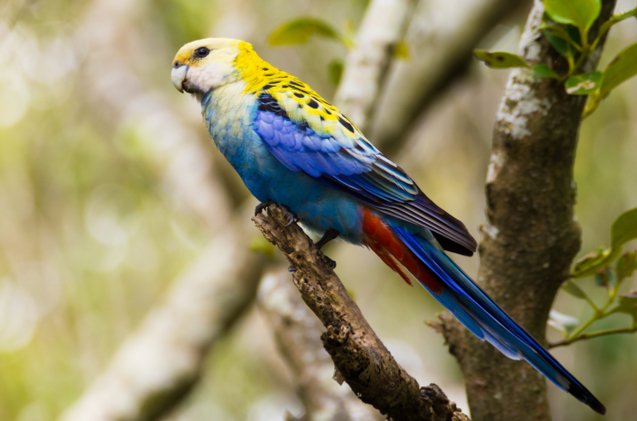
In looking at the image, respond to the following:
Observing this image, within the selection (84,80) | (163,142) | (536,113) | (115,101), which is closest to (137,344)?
(163,142)

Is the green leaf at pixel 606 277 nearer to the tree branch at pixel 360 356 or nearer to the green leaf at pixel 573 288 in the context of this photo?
the green leaf at pixel 573 288

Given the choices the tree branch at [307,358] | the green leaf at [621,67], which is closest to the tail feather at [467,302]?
the tree branch at [307,358]

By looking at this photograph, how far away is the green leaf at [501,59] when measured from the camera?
10.6 feet

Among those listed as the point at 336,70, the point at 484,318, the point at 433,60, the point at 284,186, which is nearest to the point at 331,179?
the point at 284,186

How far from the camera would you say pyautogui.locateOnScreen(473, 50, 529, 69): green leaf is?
10.6 ft

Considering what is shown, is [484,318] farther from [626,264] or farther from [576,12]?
[576,12]

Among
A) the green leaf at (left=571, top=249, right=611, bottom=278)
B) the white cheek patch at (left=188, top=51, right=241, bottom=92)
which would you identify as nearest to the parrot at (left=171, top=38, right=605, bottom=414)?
the white cheek patch at (left=188, top=51, right=241, bottom=92)

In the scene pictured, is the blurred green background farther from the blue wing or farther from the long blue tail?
the long blue tail

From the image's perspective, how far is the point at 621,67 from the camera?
3.29 meters

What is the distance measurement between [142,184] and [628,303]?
7158 millimetres

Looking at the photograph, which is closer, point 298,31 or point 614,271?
point 614,271

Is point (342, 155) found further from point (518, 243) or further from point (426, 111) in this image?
point (426, 111)

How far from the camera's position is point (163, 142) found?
7613 millimetres

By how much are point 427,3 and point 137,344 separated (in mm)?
3506
